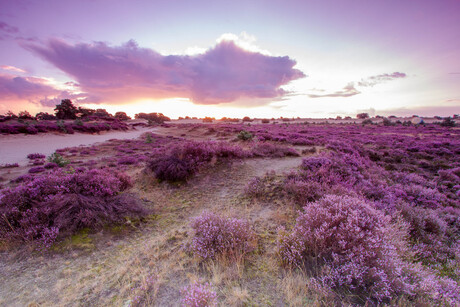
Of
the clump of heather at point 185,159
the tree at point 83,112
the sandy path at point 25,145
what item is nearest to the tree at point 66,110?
the tree at point 83,112

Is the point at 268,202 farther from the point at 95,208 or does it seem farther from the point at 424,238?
the point at 95,208

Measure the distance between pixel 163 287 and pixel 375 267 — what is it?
3.38 metres

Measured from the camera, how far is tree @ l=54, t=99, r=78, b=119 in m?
45.8

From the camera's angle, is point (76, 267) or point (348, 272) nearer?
point (348, 272)

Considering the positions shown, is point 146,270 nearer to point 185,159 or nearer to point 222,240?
point 222,240

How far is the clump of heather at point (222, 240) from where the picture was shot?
3.51 meters

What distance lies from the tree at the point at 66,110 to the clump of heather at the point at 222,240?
196ft

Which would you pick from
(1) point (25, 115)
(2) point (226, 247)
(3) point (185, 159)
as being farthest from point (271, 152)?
(1) point (25, 115)

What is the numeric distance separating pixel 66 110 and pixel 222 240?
61.1 metres

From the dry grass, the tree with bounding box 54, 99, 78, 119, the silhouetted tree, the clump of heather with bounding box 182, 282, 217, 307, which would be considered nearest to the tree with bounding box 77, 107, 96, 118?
the tree with bounding box 54, 99, 78, 119

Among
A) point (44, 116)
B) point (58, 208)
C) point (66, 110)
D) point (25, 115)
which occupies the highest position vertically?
point (66, 110)

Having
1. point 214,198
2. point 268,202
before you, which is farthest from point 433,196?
point 214,198

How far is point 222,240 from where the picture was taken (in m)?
3.69

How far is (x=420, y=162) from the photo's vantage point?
488 inches
